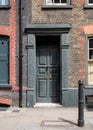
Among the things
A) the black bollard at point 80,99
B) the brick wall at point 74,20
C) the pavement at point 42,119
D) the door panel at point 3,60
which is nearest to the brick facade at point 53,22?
the brick wall at point 74,20

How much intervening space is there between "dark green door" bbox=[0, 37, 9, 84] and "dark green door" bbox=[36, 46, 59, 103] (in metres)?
1.22

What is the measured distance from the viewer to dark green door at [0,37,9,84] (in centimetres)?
1353

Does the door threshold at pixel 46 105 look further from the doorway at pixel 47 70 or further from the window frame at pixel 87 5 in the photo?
the window frame at pixel 87 5

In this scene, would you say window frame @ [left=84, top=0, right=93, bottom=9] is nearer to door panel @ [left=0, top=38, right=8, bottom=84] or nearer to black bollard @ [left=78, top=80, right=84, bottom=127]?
door panel @ [left=0, top=38, right=8, bottom=84]

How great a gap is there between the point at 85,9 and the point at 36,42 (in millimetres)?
2213

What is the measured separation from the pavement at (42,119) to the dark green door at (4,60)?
1212 millimetres

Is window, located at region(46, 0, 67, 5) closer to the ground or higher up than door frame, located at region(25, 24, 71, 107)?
higher up

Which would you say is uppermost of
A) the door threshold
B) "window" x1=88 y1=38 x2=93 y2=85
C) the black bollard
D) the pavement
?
"window" x1=88 y1=38 x2=93 y2=85

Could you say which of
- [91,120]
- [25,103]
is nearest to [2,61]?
[25,103]

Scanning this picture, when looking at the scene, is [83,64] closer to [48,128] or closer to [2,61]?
[2,61]

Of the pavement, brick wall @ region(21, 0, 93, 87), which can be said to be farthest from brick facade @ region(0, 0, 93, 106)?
the pavement

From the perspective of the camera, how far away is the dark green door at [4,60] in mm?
13531

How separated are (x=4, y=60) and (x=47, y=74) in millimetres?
1705

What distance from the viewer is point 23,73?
529 inches
